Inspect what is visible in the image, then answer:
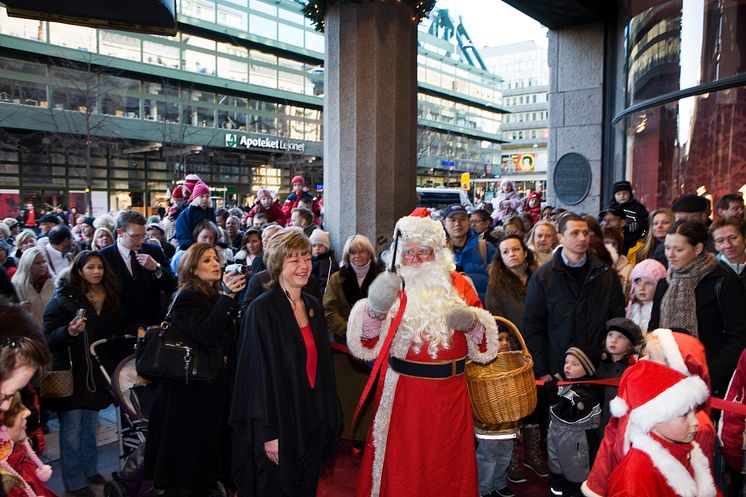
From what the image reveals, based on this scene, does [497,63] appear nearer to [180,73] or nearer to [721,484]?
[180,73]

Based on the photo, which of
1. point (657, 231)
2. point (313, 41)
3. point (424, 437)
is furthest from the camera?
point (313, 41)

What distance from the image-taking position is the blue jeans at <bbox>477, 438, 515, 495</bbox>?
443cm

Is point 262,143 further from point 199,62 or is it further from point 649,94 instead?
point 649,94

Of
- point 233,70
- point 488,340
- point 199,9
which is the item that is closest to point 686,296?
point 488,340

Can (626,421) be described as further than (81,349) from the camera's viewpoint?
No

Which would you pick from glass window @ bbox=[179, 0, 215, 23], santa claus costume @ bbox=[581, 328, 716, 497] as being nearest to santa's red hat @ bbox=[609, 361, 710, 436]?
santa claus costume @ bbox=[581, 328, 716, 497]

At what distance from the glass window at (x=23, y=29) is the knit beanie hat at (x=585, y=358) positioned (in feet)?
102

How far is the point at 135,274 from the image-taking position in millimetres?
5512

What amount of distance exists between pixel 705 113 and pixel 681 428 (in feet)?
27.2

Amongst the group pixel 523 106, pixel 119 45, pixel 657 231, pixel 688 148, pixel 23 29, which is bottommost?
pixel 657 231

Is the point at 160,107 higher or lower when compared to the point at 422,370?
higher

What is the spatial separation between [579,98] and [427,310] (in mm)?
10092

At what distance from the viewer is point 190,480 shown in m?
3.98

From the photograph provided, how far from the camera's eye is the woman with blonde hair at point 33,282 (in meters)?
5.91
